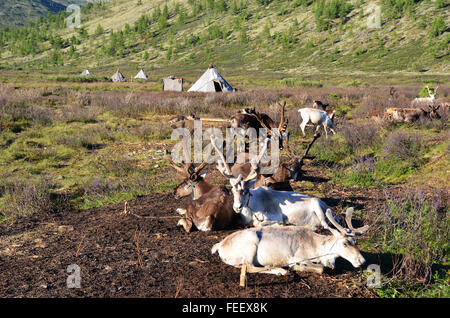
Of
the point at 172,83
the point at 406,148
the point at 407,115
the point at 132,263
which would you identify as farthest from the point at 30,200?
the point at 172,83

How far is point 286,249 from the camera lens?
14.8 ft

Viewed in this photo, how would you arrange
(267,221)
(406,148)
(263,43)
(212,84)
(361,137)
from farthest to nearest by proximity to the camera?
(263,43) → (212,84) → (361,137) → (406,148) → (267,221)

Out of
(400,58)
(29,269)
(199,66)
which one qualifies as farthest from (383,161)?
(199,66)

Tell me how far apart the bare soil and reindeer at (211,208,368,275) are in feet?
0.38

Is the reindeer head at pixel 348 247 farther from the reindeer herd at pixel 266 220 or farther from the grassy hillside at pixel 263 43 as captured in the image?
the grassy hillside at pixel 263 43

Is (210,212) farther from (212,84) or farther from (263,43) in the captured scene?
(263,43)

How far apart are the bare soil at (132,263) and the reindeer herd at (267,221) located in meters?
0.18

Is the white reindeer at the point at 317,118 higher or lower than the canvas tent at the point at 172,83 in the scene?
lower

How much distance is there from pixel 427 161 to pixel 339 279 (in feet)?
22.4

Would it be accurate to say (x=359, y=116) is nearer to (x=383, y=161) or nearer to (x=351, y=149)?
(x=351, y=149)

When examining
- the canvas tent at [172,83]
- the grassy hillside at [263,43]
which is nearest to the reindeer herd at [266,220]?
the canvas tent at [172,83]

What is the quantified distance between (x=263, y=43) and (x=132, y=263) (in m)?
105

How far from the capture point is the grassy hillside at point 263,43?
7300 centimetres
